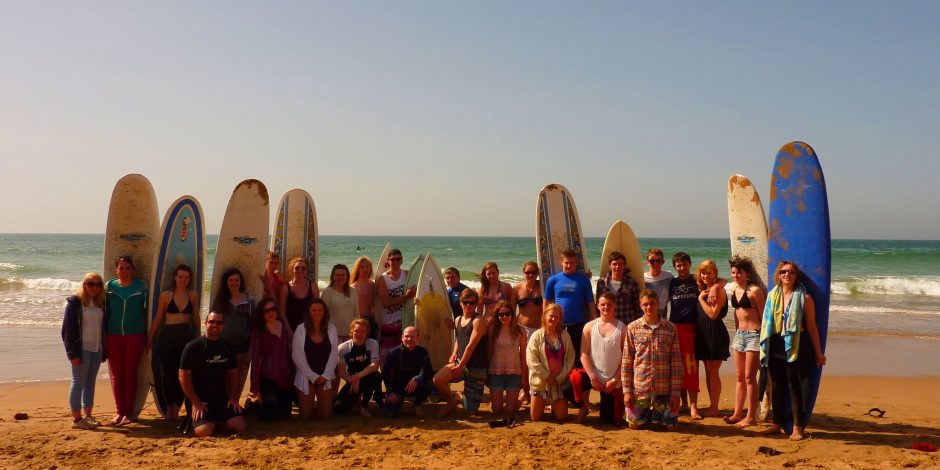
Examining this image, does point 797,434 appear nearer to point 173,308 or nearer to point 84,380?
point 173,308

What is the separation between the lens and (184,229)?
5.43 meters

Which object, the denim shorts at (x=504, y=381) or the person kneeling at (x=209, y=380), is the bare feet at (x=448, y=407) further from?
the person kneeling at (x=209, y=380)

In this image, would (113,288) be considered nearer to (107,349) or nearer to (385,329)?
(107,349)

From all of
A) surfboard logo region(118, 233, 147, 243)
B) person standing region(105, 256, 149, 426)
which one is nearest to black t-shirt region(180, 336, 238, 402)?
person standing region(105, 256, 149, 426)

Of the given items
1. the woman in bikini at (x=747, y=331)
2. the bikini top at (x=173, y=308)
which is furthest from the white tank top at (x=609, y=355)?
the bikini top at (x=173, y=308)

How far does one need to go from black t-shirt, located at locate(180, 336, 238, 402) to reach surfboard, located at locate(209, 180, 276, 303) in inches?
42.3

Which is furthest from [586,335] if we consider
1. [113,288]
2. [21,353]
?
[21,353]

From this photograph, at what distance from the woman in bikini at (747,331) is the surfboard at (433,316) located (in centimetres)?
235

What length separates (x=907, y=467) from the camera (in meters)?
3.78

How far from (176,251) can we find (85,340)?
98 centimetres

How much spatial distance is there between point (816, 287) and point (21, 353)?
337 inches

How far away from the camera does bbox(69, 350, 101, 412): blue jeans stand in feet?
15.1

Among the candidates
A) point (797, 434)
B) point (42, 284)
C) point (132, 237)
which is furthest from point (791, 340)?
point (42, 284)

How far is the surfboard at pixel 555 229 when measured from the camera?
6.38 meters
